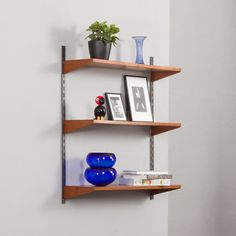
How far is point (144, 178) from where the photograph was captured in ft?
11.7

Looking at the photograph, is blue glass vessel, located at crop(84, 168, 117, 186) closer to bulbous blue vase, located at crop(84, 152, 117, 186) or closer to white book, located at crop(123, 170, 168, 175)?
bulbous blue vase, located at crop(84, 152, 117, 186)

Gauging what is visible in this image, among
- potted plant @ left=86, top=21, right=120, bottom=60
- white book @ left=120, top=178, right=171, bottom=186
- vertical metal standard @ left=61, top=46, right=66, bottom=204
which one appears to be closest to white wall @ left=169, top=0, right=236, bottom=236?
white book @ left=120, top=178, right=171, bottom=186

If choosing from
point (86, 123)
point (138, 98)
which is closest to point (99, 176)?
point (86, 123)

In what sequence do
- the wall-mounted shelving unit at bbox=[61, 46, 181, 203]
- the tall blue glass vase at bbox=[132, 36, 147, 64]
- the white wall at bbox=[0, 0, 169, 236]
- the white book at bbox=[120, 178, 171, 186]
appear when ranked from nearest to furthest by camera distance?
the white wall at bbox=[0, 0, 169, 236] < the wall-mounted shelving unit at bbox=[61, 46, 181, 203] < the white book at bbox=[120, 178, 171, 186] < the tall blue glass vase at bbox=[132, 36, 147, 64]

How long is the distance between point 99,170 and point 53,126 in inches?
12.8

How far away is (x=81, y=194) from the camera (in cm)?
334

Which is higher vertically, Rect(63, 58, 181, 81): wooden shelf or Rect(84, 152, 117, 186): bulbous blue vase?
Rect(63, 58, 181, 81): wooden shelf

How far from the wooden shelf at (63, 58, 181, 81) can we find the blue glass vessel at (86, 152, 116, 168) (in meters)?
0.46

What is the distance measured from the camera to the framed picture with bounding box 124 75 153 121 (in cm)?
365

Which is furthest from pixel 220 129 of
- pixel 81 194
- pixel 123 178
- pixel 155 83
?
pixel 81 194

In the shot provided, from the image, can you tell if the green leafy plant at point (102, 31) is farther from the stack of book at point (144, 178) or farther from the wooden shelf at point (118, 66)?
the stack of book at point (144, 178)

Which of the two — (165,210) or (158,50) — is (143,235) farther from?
(158,50)

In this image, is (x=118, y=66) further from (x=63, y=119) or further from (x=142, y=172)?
(x=142, y=172)

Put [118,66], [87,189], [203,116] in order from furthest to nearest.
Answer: [203,116], [118,66], [87,189]
